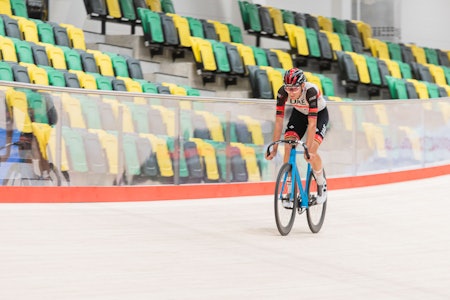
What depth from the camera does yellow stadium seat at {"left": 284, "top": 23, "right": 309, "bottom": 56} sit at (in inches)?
618

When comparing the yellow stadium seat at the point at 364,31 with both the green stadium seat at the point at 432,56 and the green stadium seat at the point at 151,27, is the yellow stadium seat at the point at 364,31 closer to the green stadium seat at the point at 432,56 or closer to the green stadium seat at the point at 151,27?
the green stadium seat at the point at 432,56

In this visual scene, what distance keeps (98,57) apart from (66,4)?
10.4 feet

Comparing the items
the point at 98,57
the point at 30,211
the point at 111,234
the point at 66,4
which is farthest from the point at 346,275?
the point at 66,4

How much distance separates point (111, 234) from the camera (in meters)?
6.37

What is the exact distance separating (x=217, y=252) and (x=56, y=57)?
6070 mm

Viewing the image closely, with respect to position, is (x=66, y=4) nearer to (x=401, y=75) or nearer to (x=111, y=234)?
(x=401, y=75)

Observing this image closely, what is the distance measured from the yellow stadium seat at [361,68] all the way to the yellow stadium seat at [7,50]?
649 centimetres

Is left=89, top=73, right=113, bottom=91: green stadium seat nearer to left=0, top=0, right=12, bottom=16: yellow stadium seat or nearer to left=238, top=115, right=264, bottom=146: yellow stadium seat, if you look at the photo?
left=238, top=115, right=264, bottom=146: yellow stadium seat

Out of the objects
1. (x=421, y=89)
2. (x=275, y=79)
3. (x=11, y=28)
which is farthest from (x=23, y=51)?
(x=421, y=89)

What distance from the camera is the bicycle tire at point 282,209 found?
20.9 ft

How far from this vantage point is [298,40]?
619 inches

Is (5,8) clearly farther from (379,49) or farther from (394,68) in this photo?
(379,49)

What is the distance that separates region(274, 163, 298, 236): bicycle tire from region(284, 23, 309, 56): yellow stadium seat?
9285 mm

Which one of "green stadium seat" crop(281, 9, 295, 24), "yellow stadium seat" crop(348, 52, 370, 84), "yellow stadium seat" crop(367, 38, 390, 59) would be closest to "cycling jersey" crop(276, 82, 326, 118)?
"yellow stadium seat" crop(348, 52, 370, 84)
